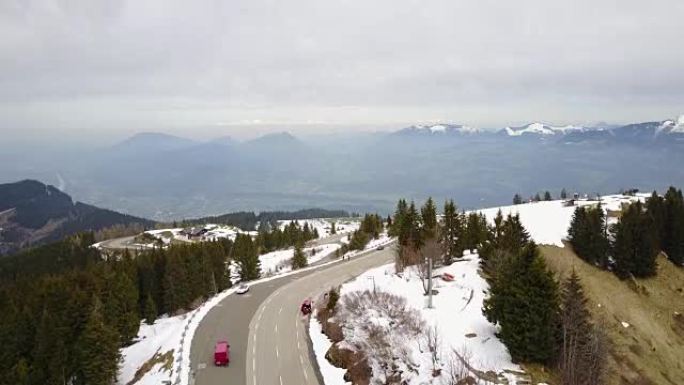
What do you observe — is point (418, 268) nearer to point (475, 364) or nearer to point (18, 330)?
point (475, 364)

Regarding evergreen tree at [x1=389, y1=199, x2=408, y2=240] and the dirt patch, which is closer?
the dirt patch

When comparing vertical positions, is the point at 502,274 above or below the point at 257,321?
above

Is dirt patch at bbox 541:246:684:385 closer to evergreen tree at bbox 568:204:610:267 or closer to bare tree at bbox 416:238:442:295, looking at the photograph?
evergreen tree at bbox 568:204:610:267

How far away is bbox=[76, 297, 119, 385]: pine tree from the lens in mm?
43938

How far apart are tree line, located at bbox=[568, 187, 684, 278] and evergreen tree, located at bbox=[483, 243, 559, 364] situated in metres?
31.8

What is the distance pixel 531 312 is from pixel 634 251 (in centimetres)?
3447

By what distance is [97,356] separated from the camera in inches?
1735

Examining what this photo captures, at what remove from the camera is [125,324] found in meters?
58.2

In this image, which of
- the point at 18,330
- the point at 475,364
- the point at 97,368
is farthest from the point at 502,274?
the point at 18,330

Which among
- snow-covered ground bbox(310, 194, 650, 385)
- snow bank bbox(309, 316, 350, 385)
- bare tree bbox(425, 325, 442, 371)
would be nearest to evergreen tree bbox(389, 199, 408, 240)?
snow-covered ground bbox(310, 194, 650, 385)

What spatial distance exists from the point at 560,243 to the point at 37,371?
5941 centimetres

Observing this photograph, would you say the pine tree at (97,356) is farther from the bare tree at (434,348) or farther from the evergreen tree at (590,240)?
the evergreen tree at (590,240)

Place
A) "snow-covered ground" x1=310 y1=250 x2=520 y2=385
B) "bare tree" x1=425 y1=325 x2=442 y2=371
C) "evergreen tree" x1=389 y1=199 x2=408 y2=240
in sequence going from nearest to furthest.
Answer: "bare tree" x1=425 y1=325 x2=442 y2=371 → "snow-covered ground" x1=310 y1=250 x2=520 y2=385 → "evergreen tree" x1=389 y1=199 x2=408 y2=240

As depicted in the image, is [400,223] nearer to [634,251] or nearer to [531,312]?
[634,251]
